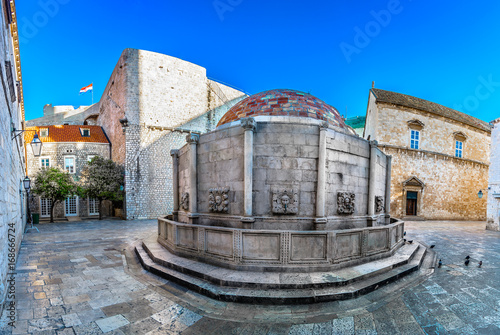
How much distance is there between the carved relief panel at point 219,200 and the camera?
6613mm

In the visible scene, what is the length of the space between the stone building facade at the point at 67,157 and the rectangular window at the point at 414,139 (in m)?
30.6

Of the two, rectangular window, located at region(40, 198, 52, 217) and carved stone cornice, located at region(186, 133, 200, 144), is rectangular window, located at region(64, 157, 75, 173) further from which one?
carved stone cornice, located at region(186, 133, 200, 144)

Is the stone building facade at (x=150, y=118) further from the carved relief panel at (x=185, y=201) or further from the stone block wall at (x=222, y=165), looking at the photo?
the stone block wall at (x=222, y=165)

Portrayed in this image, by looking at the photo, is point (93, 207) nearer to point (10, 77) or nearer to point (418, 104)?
point (10, 77)

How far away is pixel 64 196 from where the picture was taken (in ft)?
63.0

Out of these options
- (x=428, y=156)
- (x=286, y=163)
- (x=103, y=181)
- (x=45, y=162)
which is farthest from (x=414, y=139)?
(x=45, y=162)

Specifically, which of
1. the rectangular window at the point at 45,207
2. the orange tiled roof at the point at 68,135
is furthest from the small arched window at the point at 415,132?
the rectangular window at the point at 45,207

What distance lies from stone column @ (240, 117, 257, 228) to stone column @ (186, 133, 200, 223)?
197 cm

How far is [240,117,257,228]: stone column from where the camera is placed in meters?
6.07

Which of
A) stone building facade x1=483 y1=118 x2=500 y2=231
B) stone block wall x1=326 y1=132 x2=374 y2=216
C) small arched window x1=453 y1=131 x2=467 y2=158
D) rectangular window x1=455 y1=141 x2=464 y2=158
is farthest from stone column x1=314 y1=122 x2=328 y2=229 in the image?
rectangular window x1=455 y1=141 x2=464 y2=158

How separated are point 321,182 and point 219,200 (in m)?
2.93

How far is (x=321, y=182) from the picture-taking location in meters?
6.12

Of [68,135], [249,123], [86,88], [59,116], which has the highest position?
[86,88]

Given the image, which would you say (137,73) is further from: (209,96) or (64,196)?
(64,196)
